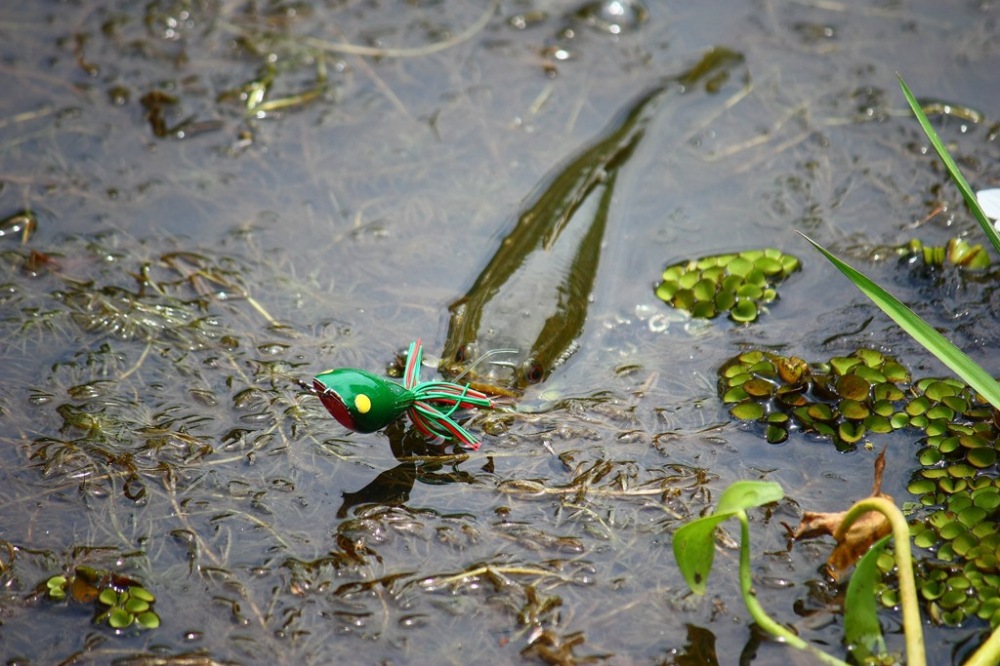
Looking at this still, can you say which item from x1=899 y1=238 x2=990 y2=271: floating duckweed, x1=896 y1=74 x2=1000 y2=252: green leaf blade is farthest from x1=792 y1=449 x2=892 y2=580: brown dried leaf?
x1=899 y1=238 x2=990 y2=271: floating duckweed

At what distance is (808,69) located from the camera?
19.3 ft

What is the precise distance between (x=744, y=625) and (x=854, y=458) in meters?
0.97

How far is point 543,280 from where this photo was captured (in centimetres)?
455

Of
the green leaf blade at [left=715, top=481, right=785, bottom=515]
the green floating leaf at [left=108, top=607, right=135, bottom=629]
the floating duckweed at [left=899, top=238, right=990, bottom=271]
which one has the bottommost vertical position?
the green floating leaf at [left=108, top=607, right=135, bottom=629]

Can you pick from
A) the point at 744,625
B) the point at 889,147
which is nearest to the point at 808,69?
the point at 889,147

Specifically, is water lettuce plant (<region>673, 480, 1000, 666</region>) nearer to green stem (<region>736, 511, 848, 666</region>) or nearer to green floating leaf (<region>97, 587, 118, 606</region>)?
green stem (<region>736, 511, 848, 666</region>)

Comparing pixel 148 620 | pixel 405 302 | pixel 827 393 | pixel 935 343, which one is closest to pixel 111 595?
pixel 148 620

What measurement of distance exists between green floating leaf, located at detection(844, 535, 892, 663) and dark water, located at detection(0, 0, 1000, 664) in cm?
14

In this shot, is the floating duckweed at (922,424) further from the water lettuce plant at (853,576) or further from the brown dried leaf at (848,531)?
the water lettuce plant at (853,576)

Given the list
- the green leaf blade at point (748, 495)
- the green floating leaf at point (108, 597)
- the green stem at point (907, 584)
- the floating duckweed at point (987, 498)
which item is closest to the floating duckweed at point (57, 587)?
the green floating leaf at point (108, 597)

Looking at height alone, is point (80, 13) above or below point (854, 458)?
above

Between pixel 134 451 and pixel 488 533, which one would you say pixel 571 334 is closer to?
pixel 488 533

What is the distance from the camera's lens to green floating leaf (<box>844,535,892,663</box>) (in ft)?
9.71

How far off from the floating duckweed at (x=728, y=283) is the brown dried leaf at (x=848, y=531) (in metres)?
1.27
